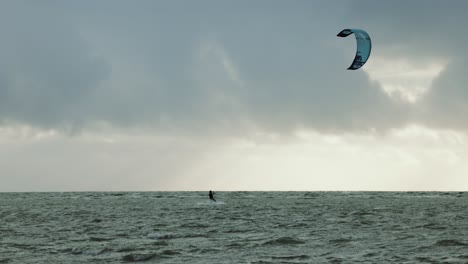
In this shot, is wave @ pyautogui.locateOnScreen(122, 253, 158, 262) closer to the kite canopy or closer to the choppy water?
the choppy water

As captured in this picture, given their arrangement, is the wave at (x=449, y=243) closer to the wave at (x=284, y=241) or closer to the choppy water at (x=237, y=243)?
the choppy water at (x=237, y=243)

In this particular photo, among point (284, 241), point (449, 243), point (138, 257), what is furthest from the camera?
point (284, 241)

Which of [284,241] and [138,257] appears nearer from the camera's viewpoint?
[138,257]

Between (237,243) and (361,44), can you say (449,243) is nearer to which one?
(237,243)

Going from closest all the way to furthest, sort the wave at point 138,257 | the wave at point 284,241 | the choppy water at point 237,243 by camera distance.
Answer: the wave at point 138,257, the choppy water at point 237,243, the wave at point 284,241

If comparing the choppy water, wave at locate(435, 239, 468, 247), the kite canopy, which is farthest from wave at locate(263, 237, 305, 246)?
the kite canopy

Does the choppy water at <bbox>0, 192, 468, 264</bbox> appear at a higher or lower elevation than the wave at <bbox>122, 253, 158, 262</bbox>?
higher

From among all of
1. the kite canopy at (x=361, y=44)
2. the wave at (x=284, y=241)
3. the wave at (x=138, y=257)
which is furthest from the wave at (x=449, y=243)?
the wave at (x=138, y=257)

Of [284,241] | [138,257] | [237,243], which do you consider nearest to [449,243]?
[284,241]

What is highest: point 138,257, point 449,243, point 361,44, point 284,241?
point 361,44

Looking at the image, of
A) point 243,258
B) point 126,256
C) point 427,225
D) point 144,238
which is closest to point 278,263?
point 243,258

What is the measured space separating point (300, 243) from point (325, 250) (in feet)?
10.8

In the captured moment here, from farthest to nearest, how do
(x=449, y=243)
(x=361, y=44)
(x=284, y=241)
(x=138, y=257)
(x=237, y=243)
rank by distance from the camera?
(x=361, y=44), (x=284, y=241), (x=237, y=243), (x=449, y=243), (x=138, y=257)

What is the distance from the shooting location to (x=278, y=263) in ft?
88.3
